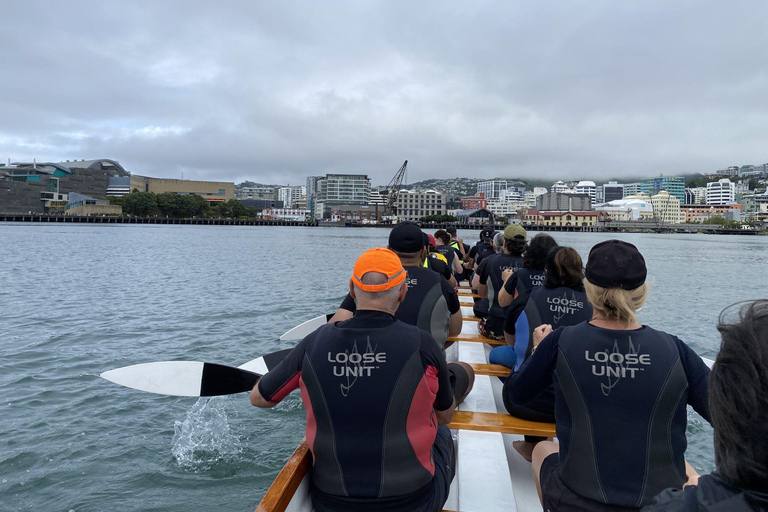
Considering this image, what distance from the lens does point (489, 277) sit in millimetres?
7090

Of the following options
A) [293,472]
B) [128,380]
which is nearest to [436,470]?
[293,472]

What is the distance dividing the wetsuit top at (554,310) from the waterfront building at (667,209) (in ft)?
658

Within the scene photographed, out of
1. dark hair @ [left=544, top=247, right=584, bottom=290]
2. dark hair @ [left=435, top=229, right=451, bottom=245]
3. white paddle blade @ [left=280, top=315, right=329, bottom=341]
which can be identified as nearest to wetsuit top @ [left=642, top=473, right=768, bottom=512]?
dark hair @ [left=544, top=247, right=584, bottom=290]

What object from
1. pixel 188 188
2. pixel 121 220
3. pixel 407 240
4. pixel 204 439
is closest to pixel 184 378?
pixel 407 240

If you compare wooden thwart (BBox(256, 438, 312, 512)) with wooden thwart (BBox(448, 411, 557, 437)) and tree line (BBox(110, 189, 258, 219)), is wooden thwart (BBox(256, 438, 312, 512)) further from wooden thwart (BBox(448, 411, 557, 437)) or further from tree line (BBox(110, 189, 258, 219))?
tree line (BBox(110, 189, 258, 219))

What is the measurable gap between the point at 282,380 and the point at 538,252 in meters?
3.73

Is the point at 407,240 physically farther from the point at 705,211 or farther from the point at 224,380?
the point at 705,211

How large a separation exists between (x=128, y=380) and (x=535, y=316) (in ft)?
11.6

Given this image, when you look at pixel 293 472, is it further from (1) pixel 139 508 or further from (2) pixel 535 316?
(1) pixel 139 508

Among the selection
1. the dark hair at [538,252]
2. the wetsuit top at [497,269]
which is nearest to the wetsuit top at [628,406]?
the dark hair at [538,252]

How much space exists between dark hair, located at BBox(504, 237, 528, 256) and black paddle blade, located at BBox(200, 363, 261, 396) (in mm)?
4176

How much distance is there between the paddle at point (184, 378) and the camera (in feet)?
13.3

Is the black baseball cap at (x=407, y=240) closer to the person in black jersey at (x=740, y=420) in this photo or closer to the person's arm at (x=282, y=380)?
the person's arm at (x=282, y=380)

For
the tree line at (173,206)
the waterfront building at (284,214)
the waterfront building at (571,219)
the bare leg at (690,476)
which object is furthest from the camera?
the waterfront building at (284,214)
